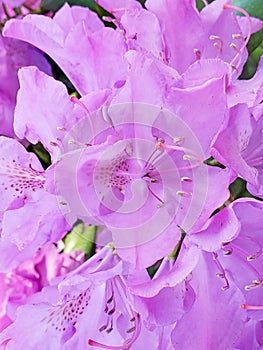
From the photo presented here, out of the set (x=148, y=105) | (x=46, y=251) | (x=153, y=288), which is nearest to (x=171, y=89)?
(x=148, y=105)

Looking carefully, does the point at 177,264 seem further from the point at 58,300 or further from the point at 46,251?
the point at 46,251

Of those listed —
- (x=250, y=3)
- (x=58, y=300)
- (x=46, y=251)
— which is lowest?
(x=46, y=251)

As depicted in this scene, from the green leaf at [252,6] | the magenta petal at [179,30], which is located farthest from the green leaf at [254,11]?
the magenta petal at [179,30]

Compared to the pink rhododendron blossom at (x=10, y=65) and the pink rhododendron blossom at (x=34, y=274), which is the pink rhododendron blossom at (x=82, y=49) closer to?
the pink rhododendron blossom at (x=10, y=65)

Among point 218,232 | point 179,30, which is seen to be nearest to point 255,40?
point 179,30

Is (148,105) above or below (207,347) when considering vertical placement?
above

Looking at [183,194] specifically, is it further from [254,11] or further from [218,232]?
[254,11]

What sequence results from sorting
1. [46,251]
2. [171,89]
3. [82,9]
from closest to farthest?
[171,89], [82,9], [46,251]

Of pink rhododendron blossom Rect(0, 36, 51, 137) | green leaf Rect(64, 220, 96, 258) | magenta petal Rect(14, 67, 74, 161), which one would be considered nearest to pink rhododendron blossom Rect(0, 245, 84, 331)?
green leaf Rect(64, 220, 96, 258)
